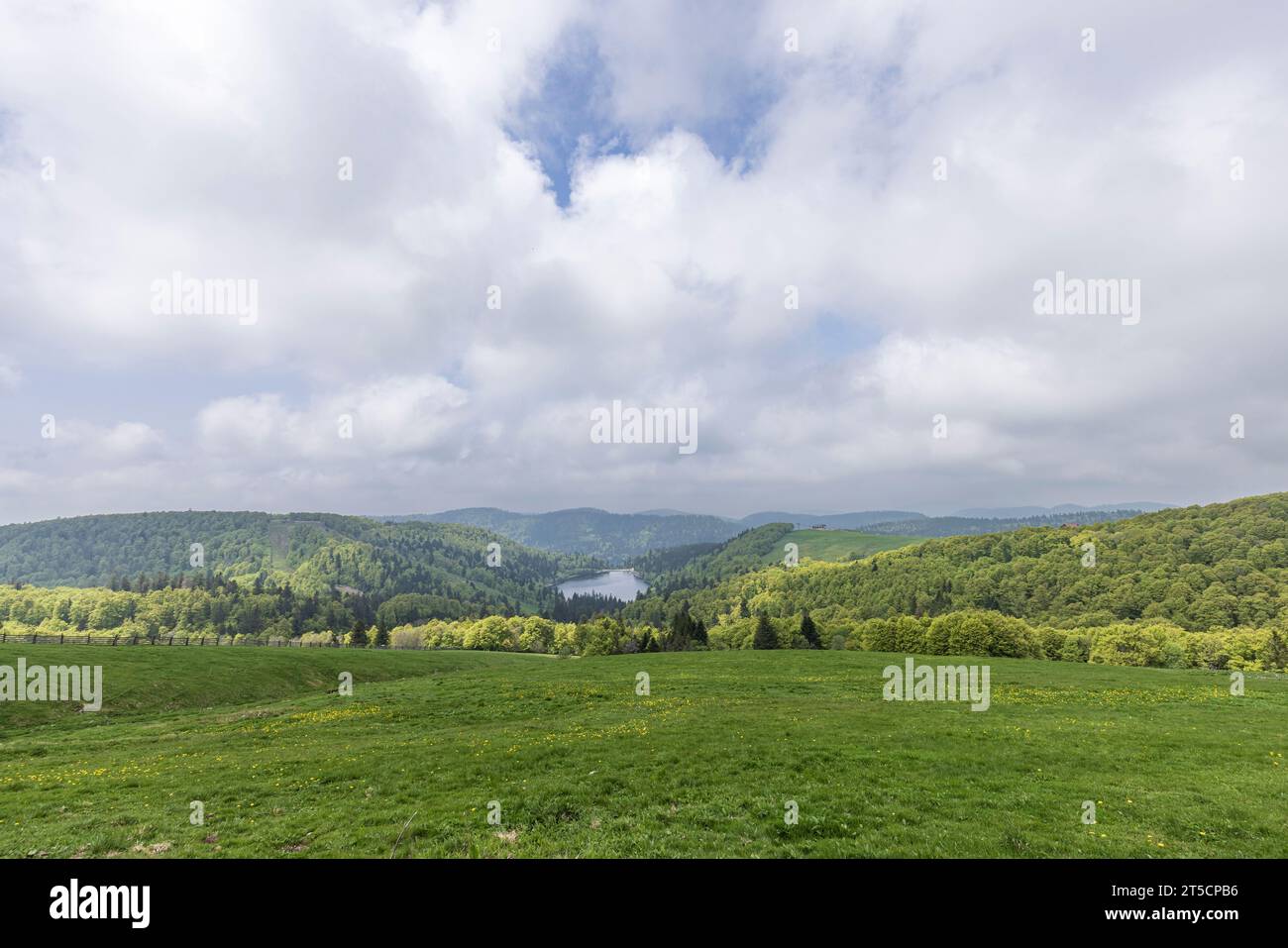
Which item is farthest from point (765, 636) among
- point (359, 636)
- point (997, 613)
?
point (359, 636)

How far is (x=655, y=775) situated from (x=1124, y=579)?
622 ft

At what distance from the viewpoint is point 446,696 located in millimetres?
37438

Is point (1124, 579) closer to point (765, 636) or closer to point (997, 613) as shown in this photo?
point (997, 613)

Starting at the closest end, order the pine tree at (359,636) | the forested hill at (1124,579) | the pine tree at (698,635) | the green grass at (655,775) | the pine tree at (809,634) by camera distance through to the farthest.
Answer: the green grass at (655,775)
the pine tree at (809,634)
the pine tree at (698,635)
the pine tree at (359,636)
the forested hill at (1124,579)

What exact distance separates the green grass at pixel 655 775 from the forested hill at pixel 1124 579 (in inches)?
5200

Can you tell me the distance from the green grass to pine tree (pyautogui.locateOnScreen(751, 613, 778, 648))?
6183 centimetres

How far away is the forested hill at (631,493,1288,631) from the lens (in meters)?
126

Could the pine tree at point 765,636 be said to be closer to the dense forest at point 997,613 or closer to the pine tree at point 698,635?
the dense forest at point 997,613

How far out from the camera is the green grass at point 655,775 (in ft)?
40.3

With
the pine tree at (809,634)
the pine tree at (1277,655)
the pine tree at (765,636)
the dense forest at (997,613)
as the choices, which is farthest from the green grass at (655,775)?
the pine tree at (1277,655)
